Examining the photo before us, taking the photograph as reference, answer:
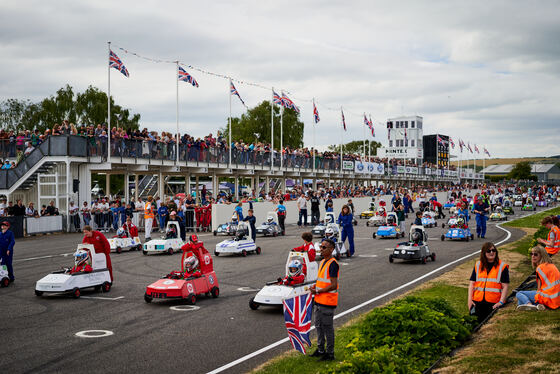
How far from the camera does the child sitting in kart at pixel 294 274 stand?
13070 millimetres

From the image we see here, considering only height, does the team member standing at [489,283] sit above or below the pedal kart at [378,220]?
above

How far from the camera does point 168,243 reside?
921 inches

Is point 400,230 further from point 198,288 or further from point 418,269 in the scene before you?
point 198,288

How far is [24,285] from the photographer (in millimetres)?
16531

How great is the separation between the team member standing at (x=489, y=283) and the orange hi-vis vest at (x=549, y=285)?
75cm

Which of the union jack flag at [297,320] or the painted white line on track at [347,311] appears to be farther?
the painted white line on track at [347,311]

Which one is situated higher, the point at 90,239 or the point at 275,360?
the point at 90,239

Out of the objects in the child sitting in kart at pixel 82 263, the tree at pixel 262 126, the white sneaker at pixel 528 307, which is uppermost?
the tree at pixel 262 126

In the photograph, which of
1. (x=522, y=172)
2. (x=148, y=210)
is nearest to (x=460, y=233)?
(x=148, y=210)

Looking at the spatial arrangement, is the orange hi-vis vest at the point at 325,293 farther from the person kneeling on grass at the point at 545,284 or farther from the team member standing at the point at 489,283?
the person kneeling on grass at the point at 545,284

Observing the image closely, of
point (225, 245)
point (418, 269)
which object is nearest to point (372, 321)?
point (418, 269)

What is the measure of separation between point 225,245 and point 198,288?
8636 millimetres

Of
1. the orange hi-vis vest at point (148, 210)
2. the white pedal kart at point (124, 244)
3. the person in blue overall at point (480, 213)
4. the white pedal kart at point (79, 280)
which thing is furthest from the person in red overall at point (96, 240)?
the person in blue overall at point (480, 213)

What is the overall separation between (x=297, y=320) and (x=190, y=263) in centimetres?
638
